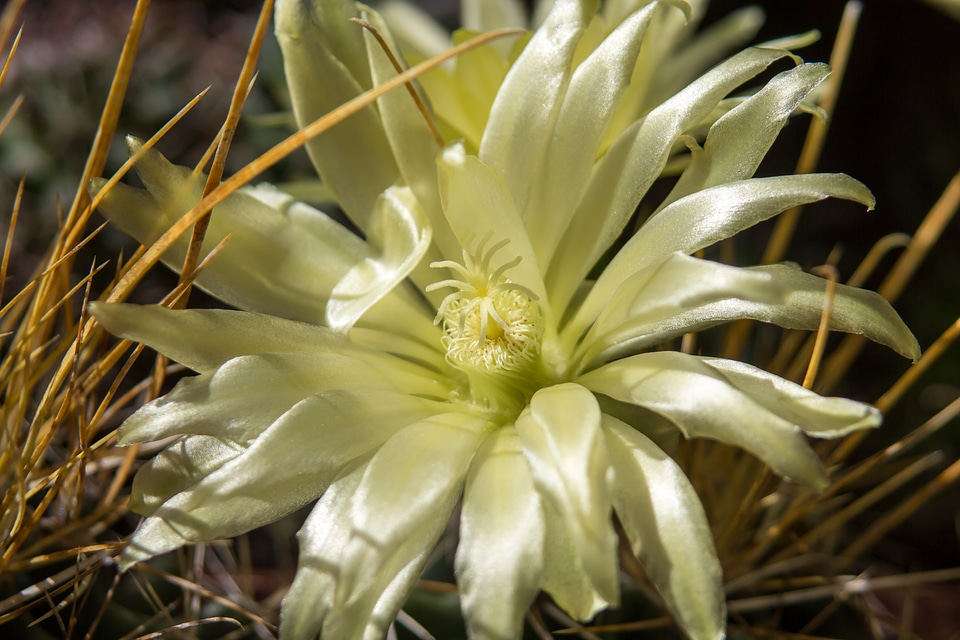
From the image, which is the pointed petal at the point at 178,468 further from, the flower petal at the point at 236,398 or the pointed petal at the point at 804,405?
the pointed petal at the point at 804,405

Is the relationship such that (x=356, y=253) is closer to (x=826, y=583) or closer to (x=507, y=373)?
(x=507, y=373)

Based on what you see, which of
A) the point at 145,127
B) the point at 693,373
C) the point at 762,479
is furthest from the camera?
the point at 145,127

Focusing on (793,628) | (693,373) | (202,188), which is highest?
(202,188)

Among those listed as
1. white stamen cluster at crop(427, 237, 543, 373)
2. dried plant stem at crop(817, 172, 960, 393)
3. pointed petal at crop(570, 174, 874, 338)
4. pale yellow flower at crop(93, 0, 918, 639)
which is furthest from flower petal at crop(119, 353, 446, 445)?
dried plant stem at crop(817, 172, 960, 393)

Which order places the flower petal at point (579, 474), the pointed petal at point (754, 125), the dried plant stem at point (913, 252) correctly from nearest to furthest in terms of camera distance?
the flower petal at point (579, 474) → the pointed petal at point (754, 125) → the dried plant stem at point (913, 252)

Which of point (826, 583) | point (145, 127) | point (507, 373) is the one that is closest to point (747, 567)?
point (826, 583)

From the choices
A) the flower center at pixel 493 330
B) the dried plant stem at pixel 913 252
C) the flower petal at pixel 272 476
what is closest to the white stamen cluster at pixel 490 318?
the flower center at pixel 493 330

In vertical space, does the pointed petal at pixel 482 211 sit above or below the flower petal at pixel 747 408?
above

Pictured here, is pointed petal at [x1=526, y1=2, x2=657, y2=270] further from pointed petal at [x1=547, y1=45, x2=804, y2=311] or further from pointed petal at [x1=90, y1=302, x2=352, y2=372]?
pointed petal at [x1=90, y1=302, x2=352, y2=372]
